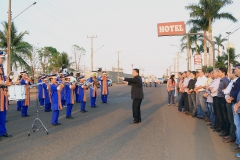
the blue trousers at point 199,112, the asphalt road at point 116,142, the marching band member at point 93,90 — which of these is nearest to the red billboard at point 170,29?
the marching band member at point 93,90

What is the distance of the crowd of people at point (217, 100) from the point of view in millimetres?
6734

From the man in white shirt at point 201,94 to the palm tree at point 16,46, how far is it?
23.9m

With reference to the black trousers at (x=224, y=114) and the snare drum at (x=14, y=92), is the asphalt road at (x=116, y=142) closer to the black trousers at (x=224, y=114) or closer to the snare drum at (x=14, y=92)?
the black trousers at (x=224, y=114)

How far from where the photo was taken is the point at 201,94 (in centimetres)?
1116

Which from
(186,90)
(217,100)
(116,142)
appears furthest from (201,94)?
(116,142)

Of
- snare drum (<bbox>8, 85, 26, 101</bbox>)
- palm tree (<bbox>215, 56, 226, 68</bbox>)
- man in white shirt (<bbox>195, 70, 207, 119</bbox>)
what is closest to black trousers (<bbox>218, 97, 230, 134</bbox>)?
man in white shirt (<bbox>195, 70, 207, 119</bbox>)

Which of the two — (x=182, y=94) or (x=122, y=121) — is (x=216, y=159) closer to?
(x=122, y=121)

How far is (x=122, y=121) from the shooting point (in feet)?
35.2

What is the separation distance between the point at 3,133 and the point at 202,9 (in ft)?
103

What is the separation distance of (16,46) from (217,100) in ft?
91.4

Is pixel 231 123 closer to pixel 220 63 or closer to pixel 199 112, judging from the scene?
pixel 199 112

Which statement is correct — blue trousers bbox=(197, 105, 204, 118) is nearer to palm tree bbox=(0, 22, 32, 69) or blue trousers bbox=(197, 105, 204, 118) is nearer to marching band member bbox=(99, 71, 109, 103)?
marching band member bbox=(99, 71, 109, 103)

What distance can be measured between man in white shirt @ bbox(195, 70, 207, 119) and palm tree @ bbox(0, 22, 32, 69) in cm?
2395

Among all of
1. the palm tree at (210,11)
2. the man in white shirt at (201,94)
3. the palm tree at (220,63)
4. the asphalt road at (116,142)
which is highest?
the palm tree at (210,11)
